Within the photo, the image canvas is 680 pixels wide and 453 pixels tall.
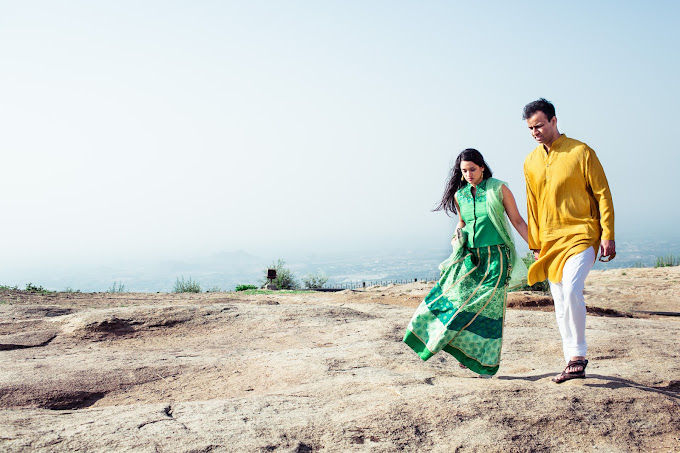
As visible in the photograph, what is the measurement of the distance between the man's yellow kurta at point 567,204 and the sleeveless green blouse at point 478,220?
0.37 m

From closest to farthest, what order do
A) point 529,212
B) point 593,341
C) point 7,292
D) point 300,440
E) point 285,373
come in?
point 300,440, point 529,212, point 285,373, point 593,341, point 7,292

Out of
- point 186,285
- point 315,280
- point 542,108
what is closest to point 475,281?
point 542,108

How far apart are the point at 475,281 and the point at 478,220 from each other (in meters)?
0.50

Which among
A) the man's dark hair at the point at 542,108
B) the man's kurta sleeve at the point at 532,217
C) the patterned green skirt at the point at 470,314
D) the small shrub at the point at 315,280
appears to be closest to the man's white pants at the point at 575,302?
the man's kurta sleeve at the point at 532,217

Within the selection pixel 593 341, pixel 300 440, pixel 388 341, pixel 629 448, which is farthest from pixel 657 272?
pixel 300 440

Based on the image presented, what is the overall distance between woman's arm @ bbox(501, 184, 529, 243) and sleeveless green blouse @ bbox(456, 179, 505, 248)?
17cm

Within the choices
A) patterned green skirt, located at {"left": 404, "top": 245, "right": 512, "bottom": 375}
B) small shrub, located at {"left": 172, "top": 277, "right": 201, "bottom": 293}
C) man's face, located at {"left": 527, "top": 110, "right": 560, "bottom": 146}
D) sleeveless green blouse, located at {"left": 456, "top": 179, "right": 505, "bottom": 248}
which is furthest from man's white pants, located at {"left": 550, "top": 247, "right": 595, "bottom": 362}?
small shrub, located at {"left": 172, "top": 277, "right": 201, "bottom": 293}

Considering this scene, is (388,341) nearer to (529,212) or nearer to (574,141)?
(529,212)

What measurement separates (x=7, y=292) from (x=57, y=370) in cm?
766

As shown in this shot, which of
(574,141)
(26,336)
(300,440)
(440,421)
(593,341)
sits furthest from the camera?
(26,336)

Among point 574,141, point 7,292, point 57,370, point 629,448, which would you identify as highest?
point 574,141

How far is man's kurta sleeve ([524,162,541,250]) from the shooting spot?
14.7ft

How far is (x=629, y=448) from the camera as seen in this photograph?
3070mm

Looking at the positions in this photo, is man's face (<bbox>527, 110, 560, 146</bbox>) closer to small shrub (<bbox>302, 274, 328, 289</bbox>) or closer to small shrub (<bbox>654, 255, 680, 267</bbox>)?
small shrub (<bbox>302, 274, 328, 289</bbox>)
